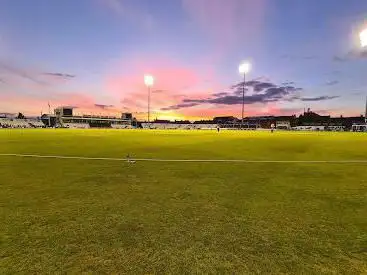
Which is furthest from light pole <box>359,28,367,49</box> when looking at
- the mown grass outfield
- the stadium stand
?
the stadium stand

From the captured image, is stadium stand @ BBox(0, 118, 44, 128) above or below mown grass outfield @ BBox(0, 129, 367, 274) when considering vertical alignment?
below

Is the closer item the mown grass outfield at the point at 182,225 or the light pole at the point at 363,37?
the mown grass outfield at the point at 182,225

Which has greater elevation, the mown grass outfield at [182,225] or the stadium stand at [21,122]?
the mown grass outfield at [182,225]

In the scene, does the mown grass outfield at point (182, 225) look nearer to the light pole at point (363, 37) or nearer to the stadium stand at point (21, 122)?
the light pole at point (363, 37)

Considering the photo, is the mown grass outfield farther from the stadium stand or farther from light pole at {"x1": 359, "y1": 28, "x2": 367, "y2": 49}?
the stadium stand

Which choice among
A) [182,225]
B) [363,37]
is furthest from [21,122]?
[182,225]

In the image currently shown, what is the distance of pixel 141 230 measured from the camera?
18.5ft

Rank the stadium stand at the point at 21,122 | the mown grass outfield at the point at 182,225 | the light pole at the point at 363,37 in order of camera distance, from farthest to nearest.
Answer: the stadium stand at the point at 21,122, the light pole at the point at 363,37, the mown grass outfield at the point at 182,225

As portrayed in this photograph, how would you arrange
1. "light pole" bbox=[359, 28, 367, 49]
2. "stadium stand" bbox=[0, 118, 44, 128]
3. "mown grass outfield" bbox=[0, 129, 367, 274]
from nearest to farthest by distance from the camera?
"mown grass outfield" bbox=[0, 129, 367, 274] → "light pole" bbox=[359, 28, 367, 49] → "stadium stand" bbox=[0, 118, 44, 128]

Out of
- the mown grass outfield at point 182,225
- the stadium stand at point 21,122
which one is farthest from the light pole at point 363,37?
the stadium stand at point 21,122

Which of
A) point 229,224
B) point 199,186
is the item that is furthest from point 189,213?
point 199,186

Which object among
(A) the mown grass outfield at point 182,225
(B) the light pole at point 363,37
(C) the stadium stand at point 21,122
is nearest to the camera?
(A) the mown grass outfield at point 182,225

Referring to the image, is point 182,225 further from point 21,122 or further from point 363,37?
point 21,122

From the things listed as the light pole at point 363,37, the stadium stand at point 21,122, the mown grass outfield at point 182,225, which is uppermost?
the light pole at point 363,37
